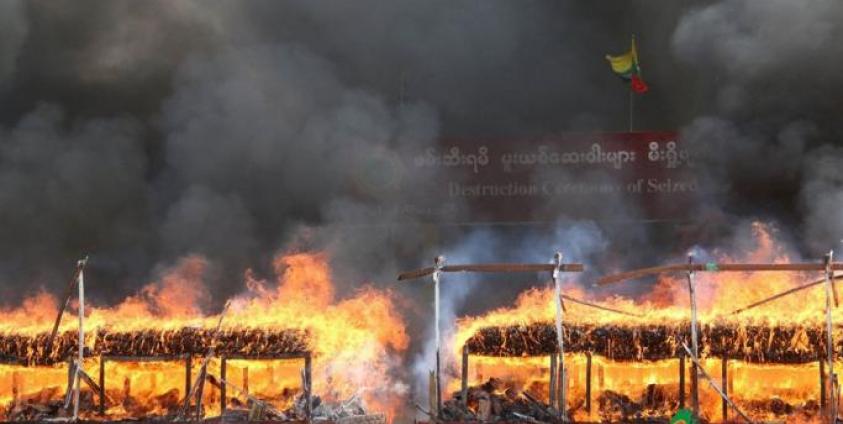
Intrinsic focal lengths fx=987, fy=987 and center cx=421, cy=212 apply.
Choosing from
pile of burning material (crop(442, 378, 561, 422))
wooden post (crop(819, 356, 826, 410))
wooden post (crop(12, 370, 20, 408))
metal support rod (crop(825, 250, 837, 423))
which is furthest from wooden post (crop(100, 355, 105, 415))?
wooden post (crop(819, 356, 826, 410))

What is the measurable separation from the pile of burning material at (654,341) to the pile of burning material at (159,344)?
124 inches

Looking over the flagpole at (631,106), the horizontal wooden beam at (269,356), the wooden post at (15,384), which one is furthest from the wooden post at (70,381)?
the flagpole at (631,106)

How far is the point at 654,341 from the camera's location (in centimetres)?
1573

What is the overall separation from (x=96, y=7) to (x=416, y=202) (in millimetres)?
9453

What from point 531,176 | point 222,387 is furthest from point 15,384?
point 531,176

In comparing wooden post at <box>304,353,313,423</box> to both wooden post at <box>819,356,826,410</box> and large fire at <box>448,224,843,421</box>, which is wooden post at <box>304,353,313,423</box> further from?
wooden post at <box>819,356,826,410</box>

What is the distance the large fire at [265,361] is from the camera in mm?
16203

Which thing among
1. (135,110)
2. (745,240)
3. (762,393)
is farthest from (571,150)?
(135,110)

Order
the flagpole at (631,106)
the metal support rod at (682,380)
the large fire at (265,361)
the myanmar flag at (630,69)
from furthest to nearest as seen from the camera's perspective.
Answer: the flagpole at (631,106)
the myanmar flag at (630,69)
the large fire at (265,361)
the metal support rod at (682,380)

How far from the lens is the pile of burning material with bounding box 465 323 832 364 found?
15.2 meters

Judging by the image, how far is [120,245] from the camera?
23.6 m

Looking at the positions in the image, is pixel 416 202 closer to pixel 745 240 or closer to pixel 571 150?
pixel 571 150

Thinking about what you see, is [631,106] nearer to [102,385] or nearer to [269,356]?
[269,356]

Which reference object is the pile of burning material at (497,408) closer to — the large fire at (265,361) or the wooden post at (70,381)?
the large fire at (265,361)
